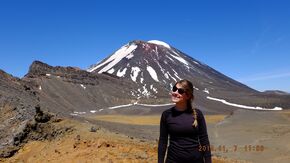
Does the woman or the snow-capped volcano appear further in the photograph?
the snow-capped volcano

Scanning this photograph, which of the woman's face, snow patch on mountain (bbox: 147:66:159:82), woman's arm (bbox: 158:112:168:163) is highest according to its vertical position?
snow patch on mountain (bbox: 147:66:159:82)

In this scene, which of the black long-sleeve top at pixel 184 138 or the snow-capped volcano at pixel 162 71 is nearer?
the black long-sleeve top at pixel 184 138

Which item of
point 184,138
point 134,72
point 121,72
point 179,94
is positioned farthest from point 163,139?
point 121,72

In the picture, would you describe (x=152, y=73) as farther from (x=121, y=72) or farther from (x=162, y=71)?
(x=121, y=72)

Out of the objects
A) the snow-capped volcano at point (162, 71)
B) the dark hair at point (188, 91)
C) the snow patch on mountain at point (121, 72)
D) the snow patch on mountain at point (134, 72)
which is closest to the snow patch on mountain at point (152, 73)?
the snow-capped volcano at point (162, 71)

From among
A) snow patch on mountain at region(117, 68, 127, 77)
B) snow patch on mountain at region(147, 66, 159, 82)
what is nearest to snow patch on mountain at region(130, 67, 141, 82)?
snow patch on mountain at region(117, 68, 127, 77)

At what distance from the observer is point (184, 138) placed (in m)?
6.02

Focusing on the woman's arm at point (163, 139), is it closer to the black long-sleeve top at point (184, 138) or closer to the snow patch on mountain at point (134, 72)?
the black long-sleeve top at point (184, 138)

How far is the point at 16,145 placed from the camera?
15711 mm

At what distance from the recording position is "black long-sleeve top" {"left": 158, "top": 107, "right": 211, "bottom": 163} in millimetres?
5965

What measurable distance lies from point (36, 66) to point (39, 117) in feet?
339

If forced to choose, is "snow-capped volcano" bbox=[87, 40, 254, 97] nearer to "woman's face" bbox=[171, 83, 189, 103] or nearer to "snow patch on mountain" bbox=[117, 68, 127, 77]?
"snow patch on mountain" bbox=[117, 68, 127, 77]

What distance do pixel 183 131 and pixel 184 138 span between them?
10cm

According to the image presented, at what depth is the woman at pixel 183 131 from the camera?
19.6 feet
